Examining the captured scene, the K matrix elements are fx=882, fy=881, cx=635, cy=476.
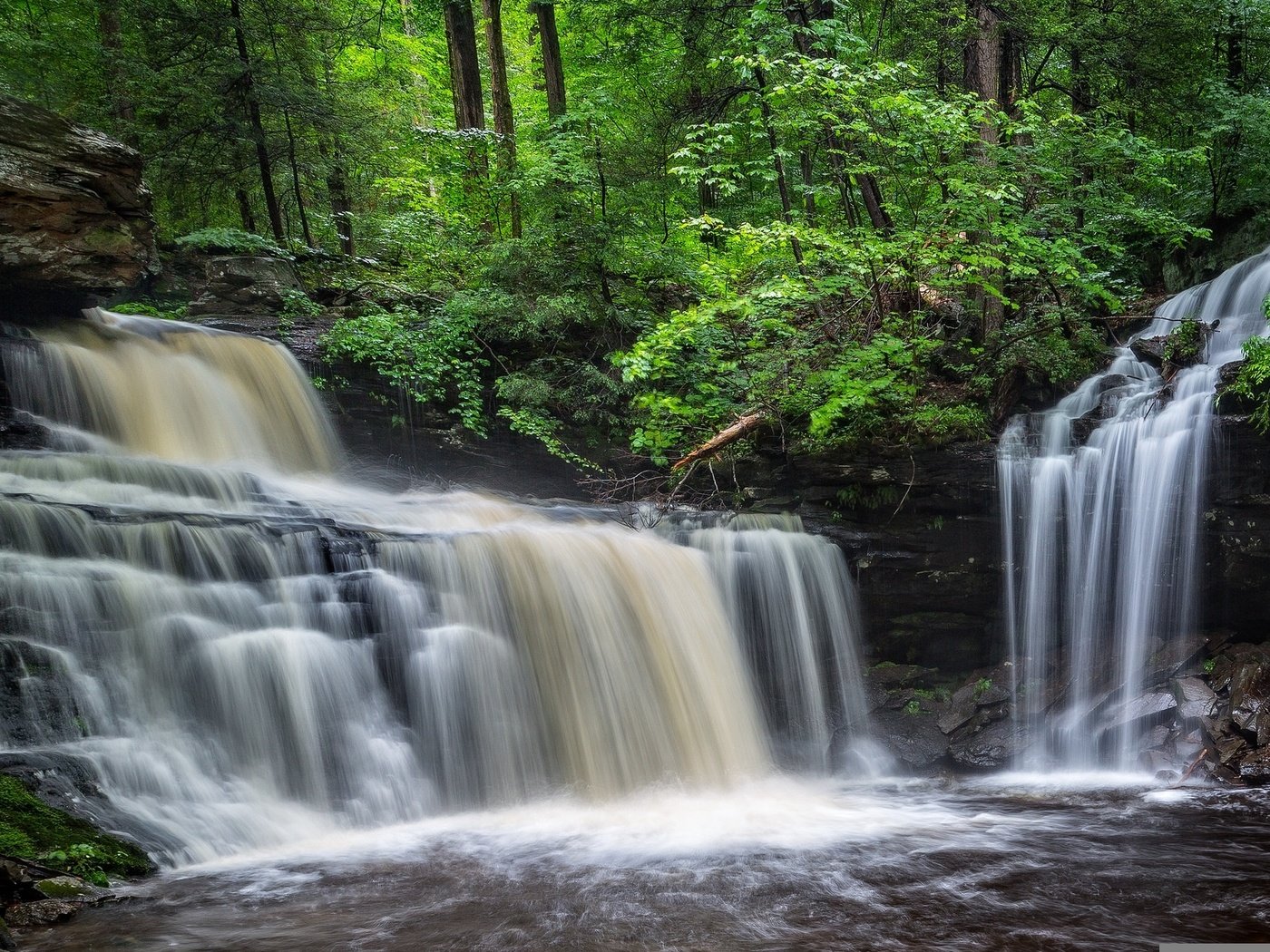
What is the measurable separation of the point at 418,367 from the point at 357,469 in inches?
60.2

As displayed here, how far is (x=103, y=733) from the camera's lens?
5.16 m

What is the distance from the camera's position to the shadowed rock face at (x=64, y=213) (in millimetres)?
8133

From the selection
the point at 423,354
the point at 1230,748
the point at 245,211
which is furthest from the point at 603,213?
the point at 1230,748

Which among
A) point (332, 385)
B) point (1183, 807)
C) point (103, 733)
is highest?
point (332, 385)

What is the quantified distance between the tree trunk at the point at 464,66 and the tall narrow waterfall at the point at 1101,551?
9.12m

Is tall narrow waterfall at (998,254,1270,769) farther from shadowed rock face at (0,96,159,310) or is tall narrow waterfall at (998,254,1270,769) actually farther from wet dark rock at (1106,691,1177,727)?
shadowed rock face at (0,96,159,310)

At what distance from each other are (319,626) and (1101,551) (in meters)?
6.99

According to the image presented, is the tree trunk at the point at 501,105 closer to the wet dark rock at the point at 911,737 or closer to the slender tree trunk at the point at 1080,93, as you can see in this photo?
the slender tree trunk at the point at 1080,93

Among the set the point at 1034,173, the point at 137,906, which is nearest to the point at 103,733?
the point at 137,906

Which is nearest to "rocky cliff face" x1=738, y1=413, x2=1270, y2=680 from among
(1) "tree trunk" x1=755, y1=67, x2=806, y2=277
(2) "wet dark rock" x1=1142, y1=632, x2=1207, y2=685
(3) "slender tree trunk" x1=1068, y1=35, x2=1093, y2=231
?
(2) "wet dark rock" x1=1142, y1=632, x2=1207, y2=685

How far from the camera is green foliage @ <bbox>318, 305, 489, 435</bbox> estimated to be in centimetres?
1050

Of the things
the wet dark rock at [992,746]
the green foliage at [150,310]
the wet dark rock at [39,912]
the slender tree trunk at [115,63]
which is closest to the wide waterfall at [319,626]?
the wet dark rock at [39,912]

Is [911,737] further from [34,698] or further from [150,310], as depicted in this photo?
[150,310]

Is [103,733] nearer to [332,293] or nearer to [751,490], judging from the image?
[751,490]
